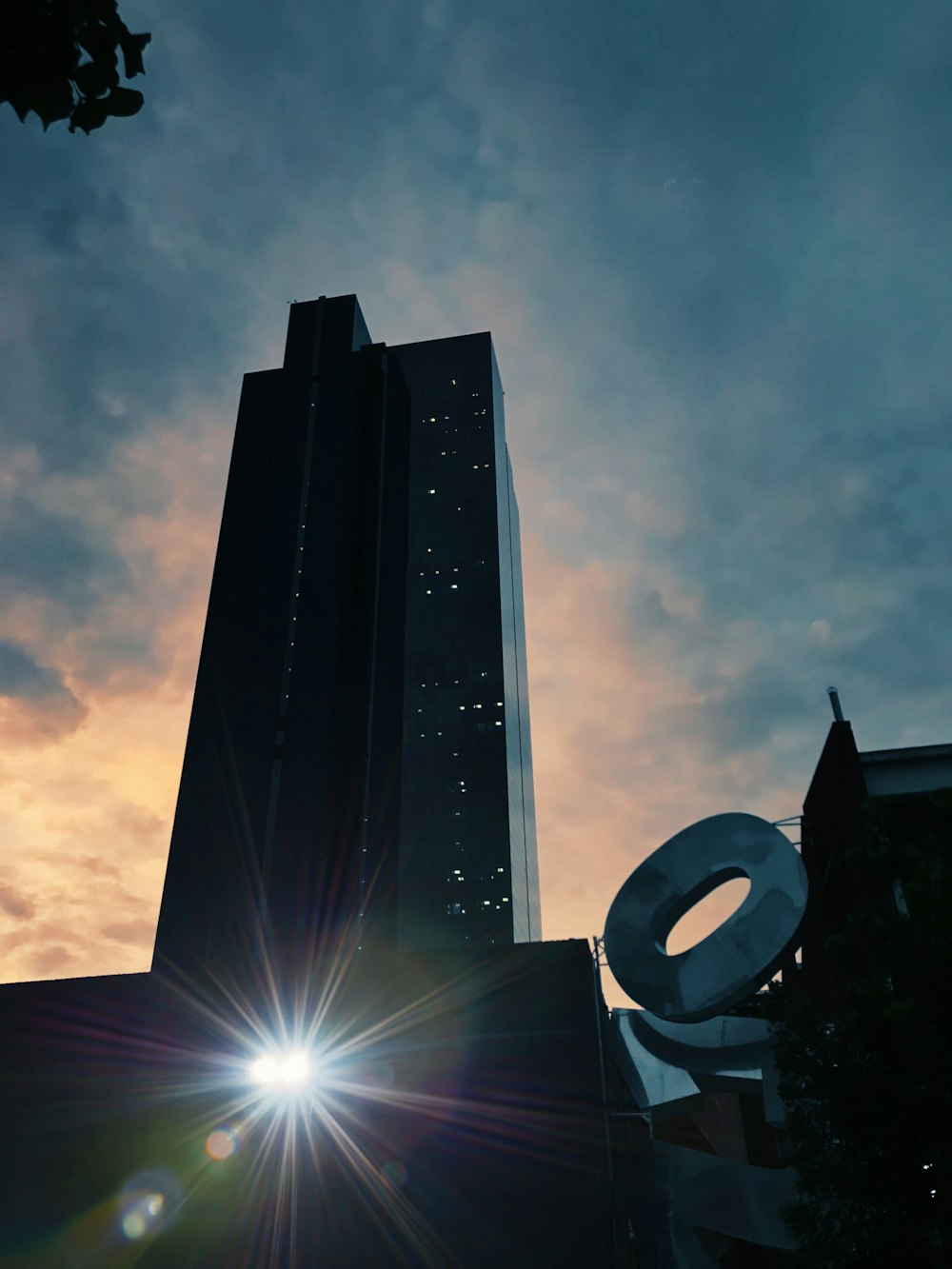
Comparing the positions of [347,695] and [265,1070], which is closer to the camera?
[265,1070]

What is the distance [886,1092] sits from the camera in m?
15.7

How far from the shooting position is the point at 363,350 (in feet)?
374

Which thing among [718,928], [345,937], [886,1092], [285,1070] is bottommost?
[886,1092]

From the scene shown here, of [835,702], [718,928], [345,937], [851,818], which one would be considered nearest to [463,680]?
[345,937]

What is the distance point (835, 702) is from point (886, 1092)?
1388 centimetres

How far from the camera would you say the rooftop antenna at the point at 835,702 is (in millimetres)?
27594

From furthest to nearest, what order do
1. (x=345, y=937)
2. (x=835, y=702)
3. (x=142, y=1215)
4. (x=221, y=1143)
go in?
(x=345, y=937), (x=221, y=1143), (x=142, y=1215), (x=835, y=702)

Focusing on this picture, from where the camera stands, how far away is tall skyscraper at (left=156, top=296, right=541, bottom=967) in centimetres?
8675

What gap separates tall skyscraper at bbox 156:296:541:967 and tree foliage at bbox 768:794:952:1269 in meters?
72.5

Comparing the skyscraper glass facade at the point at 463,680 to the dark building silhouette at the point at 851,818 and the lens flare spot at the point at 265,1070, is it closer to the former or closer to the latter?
the lens flare spot at the point at 265,1070

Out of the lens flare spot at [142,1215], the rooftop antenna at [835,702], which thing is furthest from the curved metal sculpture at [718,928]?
the lens flare spot at [142,1215]

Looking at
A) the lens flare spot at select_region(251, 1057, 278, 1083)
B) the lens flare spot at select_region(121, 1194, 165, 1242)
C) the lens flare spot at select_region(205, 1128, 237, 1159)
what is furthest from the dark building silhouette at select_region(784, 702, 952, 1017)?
the lens flare spot at select_region(121, 1194, 165, 1242)

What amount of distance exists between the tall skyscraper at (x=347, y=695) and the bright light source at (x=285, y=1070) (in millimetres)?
54533

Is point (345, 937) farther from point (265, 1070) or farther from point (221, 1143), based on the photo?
point (221, 1143)
